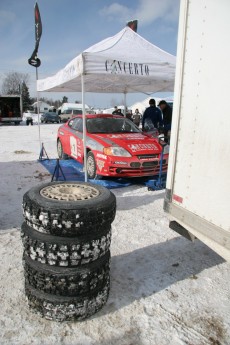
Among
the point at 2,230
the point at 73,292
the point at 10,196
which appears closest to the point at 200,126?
the point at 73,292

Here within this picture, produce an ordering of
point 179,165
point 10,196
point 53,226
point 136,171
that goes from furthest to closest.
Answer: point 136,171 < point 10,196 < point 179,165 < point 53,226

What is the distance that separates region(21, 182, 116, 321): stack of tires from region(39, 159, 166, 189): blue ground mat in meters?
3.57

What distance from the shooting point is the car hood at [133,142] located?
5855 mm

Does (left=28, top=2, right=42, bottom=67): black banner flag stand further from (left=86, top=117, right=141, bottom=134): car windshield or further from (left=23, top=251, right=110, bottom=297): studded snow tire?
(left=23, top=251, right=110, bottom=297): studded snow tire

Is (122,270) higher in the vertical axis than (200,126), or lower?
lower

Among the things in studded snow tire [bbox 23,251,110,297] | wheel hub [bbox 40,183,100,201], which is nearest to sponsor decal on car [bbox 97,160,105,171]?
wheel hub [bbox 40,183,100,201]

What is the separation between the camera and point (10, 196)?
529 centimetres

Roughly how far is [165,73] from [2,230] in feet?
15.1

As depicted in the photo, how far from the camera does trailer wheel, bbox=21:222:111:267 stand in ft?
6.68

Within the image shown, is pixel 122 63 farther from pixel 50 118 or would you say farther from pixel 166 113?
pixel 50 118

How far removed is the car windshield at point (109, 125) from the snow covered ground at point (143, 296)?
3.19 metres

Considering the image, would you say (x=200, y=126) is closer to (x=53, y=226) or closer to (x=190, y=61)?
(x=190, y=61)

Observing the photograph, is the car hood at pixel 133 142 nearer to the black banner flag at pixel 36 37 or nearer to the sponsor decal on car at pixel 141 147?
the sponsor decal on car at pixel 141 147

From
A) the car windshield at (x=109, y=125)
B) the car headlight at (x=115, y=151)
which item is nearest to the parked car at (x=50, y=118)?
the car windshield at (x=109, y=125)
